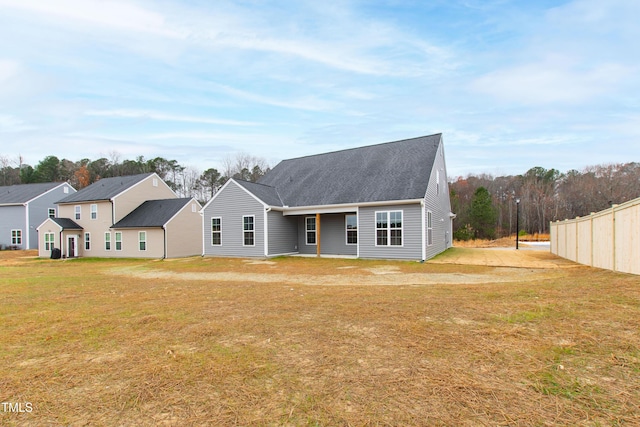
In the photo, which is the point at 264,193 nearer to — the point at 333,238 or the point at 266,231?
the point at 266,231

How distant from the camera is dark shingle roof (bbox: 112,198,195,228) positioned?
80.5 feet

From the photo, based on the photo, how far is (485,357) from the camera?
362cm

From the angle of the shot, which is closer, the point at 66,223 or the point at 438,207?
the point at 438,207

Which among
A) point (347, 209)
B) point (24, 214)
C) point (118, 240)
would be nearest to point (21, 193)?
point (24, 214)

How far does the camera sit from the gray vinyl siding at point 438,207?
17.4 metres

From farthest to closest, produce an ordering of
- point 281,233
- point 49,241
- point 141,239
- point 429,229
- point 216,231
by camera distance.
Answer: point 49,241 → point 141,239 → point 216,231 → point 281,233 → point 429,229

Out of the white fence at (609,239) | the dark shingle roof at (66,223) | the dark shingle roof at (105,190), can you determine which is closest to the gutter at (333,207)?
the white fence at (609,239)

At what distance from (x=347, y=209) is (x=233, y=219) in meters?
7.06

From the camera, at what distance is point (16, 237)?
33.6 metres

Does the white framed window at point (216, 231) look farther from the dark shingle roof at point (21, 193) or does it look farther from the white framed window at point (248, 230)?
the dark shingle roof at point (21, 193)

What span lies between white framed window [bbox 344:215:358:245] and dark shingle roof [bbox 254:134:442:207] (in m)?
1.39

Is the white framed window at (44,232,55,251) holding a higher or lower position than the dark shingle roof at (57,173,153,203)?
lower

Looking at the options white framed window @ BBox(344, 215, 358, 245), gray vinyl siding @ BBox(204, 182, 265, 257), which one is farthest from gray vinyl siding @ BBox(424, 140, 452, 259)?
gray vinyl siding @ BBox(204, 182, 265, 257)

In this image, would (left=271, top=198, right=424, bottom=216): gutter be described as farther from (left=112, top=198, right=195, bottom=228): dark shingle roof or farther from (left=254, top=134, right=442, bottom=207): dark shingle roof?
(left=112, top=198, right=195, bottom=228): dark shingle roof
